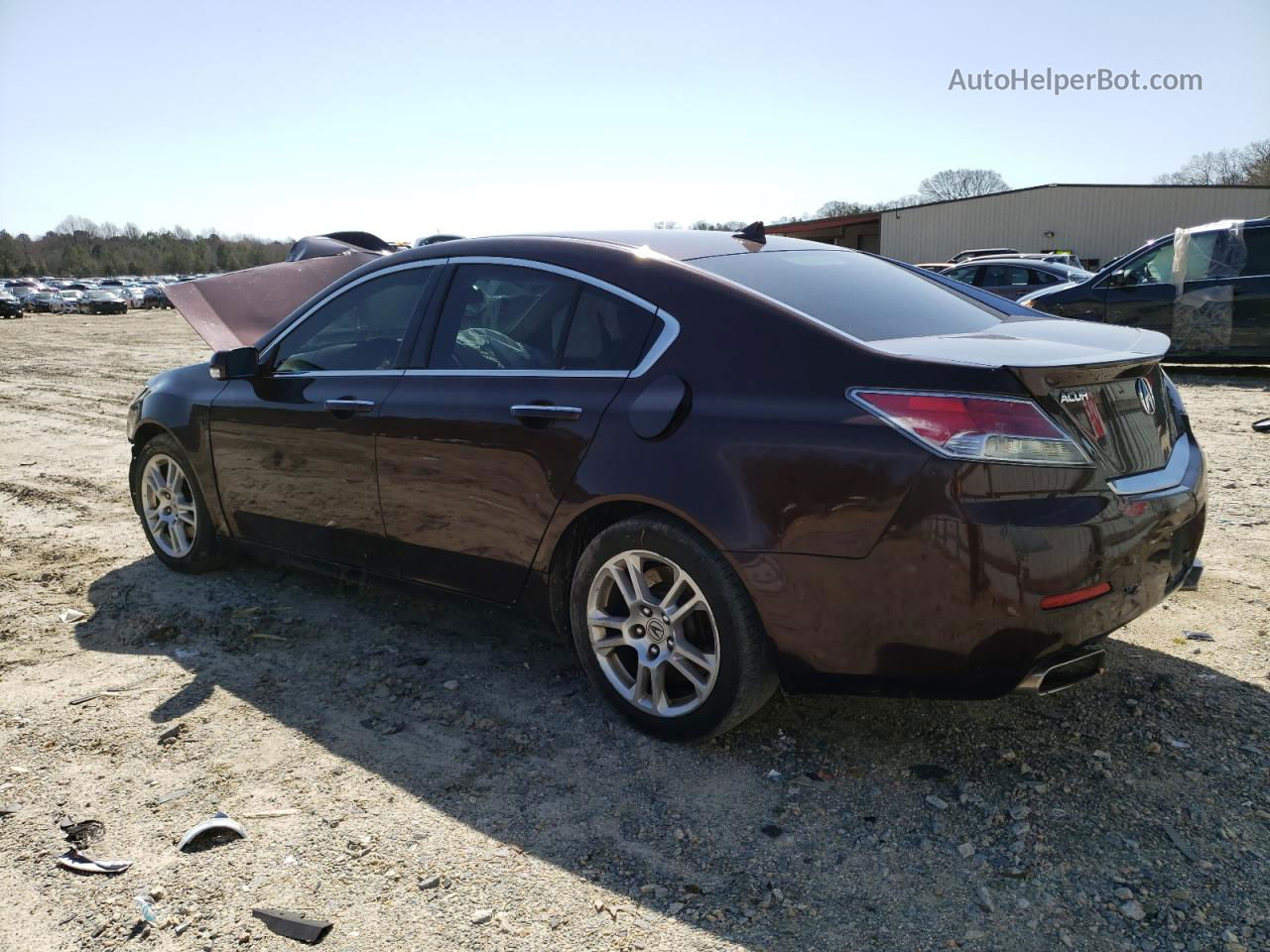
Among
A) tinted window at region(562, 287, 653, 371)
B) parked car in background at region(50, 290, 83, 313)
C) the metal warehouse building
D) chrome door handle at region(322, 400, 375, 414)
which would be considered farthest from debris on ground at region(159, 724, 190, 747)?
parked car in background at region(50, 290, 83, 313)

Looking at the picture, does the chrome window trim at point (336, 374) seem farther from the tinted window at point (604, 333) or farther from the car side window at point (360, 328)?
the tinted window at point (604, 333)

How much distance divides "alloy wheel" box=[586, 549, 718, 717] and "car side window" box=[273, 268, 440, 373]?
4.76 feet

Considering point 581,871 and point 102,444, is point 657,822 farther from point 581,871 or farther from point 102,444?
point 102,444

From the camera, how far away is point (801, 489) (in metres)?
2.76

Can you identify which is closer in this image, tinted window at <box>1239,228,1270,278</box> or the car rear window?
the car rear window

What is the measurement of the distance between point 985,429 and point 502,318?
6.01ft

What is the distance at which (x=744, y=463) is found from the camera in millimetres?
2852

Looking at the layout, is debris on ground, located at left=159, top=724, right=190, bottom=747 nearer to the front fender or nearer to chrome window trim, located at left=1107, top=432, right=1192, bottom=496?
the front fender

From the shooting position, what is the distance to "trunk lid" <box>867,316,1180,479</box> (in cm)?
264

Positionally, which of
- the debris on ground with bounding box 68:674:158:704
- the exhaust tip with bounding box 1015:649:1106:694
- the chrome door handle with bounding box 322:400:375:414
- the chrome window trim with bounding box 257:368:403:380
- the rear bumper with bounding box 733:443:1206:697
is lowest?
the debris on ground with bounding box 68:674:158:704

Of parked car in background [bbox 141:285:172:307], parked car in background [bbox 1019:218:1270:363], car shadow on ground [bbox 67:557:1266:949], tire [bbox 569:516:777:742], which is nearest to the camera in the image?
car shadow on ground [bbox 67:557:1266:949]

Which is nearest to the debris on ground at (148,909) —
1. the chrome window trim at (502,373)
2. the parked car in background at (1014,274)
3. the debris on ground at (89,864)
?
the debris on ground at (89,864)

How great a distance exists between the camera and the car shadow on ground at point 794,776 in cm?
248

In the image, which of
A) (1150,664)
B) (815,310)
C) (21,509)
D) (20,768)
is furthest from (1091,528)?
(21,509)
